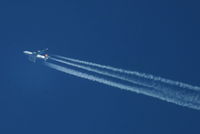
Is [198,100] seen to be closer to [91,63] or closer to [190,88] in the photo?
[190,88]

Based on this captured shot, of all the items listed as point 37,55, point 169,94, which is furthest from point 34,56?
point 169,94

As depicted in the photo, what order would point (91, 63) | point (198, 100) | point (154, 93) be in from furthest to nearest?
point (91, 63) < point (154, 93) < point (198, 100)

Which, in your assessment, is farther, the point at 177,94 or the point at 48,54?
the point at 48,54

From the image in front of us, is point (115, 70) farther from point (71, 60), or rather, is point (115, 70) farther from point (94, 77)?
point (71, 60)

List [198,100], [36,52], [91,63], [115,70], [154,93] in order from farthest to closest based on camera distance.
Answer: [36,52] < [91,63] < [115,70] < [154,93] < [198,100]

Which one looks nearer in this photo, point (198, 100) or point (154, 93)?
point (198, 100)

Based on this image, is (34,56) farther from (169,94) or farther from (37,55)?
(169,94)

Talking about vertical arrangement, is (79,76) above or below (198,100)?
below

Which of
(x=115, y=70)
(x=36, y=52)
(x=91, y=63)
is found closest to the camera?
(x=115, y=70)

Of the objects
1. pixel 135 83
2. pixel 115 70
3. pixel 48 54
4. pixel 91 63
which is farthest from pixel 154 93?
pixel 48 54
